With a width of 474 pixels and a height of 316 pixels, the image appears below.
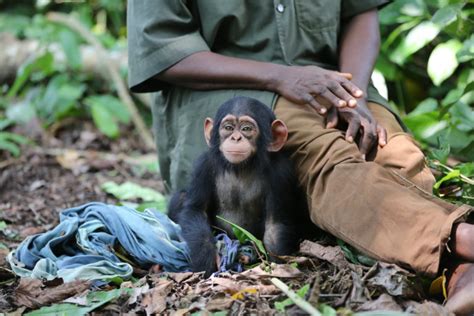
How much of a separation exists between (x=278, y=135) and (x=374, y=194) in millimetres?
608

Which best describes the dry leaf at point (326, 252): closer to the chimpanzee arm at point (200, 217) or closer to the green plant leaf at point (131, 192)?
the chimpanzee arm at point (200, 217)

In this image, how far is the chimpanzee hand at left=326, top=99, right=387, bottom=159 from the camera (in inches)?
133

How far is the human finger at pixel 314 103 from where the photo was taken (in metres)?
3.43

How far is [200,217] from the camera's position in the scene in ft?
11.1

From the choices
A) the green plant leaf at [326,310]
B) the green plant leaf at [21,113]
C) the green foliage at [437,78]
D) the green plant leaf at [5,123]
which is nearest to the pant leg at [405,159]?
the green foliage at [437,78]

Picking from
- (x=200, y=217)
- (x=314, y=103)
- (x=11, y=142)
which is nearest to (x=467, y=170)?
(x=314, y=103)

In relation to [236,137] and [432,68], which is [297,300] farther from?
[432,68]

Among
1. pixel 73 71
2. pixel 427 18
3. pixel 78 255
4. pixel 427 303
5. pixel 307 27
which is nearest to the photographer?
pixel 427 303

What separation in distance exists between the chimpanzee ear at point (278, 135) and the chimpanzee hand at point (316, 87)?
0.67 feet

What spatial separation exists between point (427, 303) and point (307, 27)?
168cm

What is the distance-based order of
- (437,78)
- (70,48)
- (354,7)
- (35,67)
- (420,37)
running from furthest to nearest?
(35,67) → (70,48) → (420,37) → (437,78) → (354,7)

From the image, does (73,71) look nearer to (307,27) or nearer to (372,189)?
(307,27)

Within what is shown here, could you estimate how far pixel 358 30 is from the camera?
3.99 meters

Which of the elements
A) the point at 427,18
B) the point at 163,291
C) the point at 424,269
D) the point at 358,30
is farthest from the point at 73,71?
the point at 424,269
